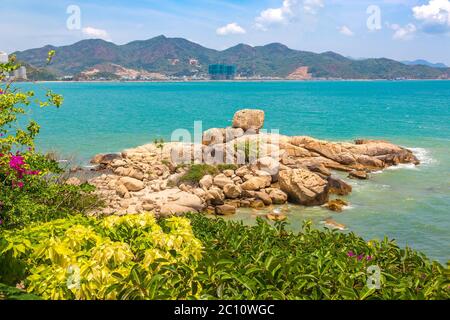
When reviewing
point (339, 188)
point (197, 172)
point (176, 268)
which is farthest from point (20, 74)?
point (339, 188)

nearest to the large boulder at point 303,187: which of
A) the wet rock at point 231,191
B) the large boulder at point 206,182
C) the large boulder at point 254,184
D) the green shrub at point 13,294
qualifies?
the large boulder at point 254,184

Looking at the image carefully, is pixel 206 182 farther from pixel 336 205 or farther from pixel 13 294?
pixel 13 294

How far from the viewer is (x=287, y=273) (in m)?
4.74

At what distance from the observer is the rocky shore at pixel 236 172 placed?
779 inches

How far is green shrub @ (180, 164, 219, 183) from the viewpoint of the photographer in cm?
2257

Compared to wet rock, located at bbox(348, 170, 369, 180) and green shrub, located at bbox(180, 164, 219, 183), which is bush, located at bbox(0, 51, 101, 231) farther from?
wet rock, located at bbox(348, 170, 369, 180)

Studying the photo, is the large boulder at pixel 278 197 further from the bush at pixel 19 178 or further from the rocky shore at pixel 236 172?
the bush at pixel 19 178

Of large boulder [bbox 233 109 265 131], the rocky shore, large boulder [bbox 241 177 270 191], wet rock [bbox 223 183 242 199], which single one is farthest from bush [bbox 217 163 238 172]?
large boulder [bbox 233 109 265 131]

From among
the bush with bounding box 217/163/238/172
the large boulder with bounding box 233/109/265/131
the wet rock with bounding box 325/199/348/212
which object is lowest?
the wet rock with bounding box 325/199/348/212

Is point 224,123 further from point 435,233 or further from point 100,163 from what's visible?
point 435,233

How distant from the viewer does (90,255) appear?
4.95 meters

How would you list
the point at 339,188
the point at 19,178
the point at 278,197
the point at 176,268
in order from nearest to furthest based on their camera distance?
the point at 176,268 → the point at 19,178 → the point at 278,197 → the point at 339,188

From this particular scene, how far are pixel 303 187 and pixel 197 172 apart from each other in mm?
6036

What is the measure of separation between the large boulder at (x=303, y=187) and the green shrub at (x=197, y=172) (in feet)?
13.8
